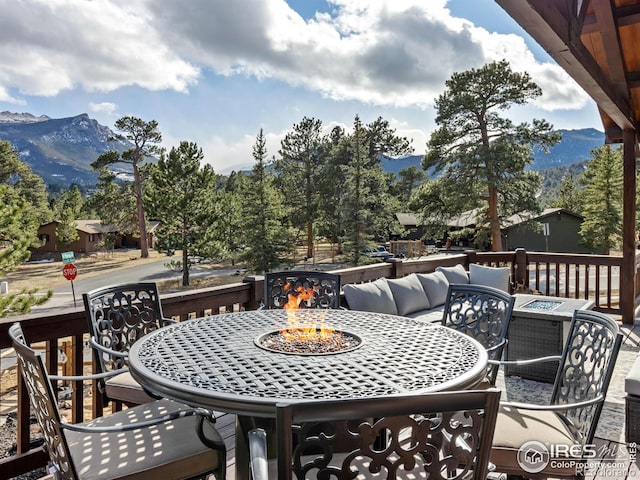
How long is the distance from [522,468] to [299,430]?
1.19 m

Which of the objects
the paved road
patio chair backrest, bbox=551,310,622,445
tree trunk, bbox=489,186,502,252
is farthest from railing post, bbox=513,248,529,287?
the paved road

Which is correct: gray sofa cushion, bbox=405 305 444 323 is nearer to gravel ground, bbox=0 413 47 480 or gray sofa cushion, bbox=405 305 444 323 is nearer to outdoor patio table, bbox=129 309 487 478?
outdoor patio table, bbox=129 309 487 478

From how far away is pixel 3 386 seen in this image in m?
10.0

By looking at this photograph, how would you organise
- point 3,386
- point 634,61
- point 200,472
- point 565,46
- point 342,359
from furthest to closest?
1. point 3,386
2. point 634,61
3. point 565,46
4. point 342,359
5. point 200,472

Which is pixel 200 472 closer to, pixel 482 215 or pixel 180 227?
pixel 482 215

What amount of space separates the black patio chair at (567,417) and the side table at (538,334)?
1.88 metres

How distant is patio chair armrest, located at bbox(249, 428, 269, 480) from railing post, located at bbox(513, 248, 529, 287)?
20.5 ft

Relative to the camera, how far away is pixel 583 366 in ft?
6.54

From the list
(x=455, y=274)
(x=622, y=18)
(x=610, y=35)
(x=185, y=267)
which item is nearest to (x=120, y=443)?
→ (x=610, y=35)

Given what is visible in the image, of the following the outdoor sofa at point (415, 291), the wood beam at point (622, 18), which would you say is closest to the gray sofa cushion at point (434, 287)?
the outdoor sofa at point (415, 291)

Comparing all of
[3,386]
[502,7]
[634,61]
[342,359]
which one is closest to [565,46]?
[502,7]

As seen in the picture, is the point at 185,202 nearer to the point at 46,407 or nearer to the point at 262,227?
the point at 262,227

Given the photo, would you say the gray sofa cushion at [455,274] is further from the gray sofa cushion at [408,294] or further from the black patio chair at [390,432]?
the black patio chair at [390,432]

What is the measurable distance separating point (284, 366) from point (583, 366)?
134cm
